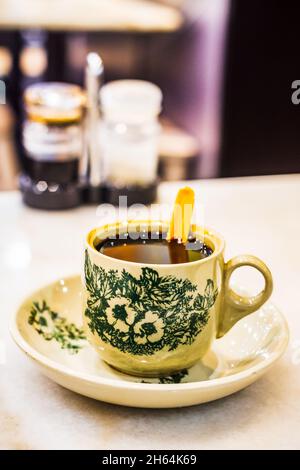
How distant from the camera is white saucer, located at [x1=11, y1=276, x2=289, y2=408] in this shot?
51cm

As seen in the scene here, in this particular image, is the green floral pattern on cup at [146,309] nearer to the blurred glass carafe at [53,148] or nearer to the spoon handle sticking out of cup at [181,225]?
the spoon handle sticking out of cup at [181,225]

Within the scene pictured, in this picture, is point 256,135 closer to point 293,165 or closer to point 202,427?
point 293,165

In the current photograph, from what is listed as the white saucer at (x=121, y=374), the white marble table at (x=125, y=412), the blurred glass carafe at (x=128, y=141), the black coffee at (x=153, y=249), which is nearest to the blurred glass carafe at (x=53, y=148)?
the blurred glass carafe at (x=128, y=141)

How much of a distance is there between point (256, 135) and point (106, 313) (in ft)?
5.88

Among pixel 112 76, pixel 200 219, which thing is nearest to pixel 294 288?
pixel 200 219

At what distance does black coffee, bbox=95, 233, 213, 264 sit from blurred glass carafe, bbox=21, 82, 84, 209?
46cm

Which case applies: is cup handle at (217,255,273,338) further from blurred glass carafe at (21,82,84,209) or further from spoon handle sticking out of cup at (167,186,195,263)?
blurred glass carafe at (21,82,84,209)

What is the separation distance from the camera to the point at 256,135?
7.40ft

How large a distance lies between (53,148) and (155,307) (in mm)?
564

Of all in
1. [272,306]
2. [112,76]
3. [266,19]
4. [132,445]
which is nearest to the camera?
[132,445]

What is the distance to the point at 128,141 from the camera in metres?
1.09

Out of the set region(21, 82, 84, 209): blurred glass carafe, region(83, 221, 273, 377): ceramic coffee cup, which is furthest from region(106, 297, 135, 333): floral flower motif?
region(21, 82, 84, 209): blurred glass carafe

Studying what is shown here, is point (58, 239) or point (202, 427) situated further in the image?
point (58, 239)

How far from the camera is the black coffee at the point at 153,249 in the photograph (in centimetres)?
56
